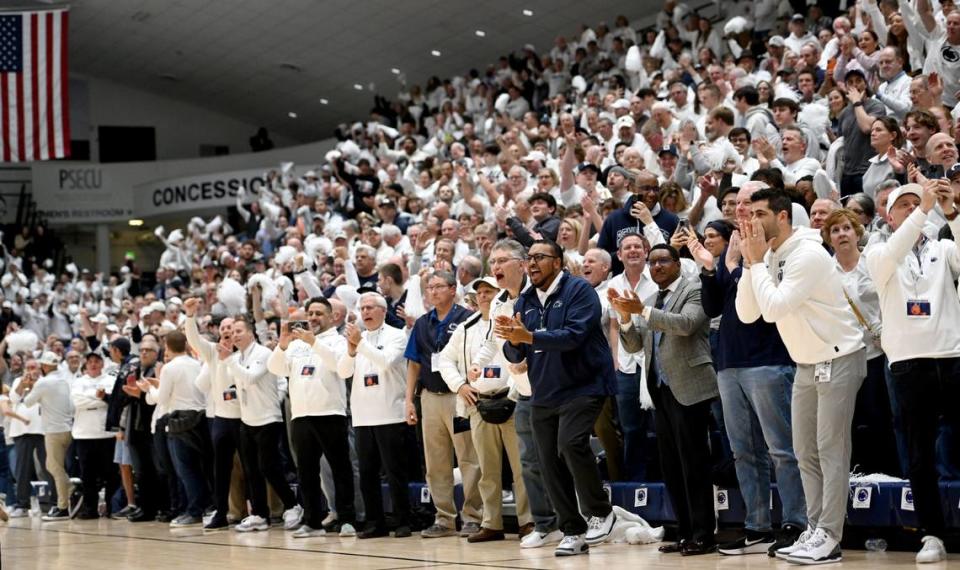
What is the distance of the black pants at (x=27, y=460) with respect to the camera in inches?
574

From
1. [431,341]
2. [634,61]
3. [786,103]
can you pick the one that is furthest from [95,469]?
[634,61]

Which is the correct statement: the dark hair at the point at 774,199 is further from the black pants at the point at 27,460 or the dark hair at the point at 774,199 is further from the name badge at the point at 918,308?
the black pants at the point at 27,460

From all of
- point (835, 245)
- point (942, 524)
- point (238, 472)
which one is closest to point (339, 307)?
point (238, 472)

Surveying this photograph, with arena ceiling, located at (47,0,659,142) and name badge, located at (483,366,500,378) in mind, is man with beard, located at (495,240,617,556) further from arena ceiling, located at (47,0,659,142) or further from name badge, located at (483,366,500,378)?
arena ceiling, located at (47,0,659,142)

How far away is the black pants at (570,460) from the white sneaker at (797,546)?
4.14 feet

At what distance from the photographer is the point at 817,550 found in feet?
19.7

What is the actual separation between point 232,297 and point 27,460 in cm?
333

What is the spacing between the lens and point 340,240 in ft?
43.7

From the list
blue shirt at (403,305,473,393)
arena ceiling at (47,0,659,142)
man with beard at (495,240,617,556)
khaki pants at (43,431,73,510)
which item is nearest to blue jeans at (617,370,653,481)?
man with beard at (495,240,617,556)

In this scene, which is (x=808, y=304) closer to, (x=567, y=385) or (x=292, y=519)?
(x=567, y=385)

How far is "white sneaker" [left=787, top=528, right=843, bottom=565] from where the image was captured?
19.7 feet

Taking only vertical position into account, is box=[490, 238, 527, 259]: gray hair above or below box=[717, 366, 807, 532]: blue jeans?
above

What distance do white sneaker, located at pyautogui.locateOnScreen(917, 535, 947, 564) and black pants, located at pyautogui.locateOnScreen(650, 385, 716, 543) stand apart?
131 centimetres

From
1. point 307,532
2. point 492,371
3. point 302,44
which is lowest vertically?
point 307,532
